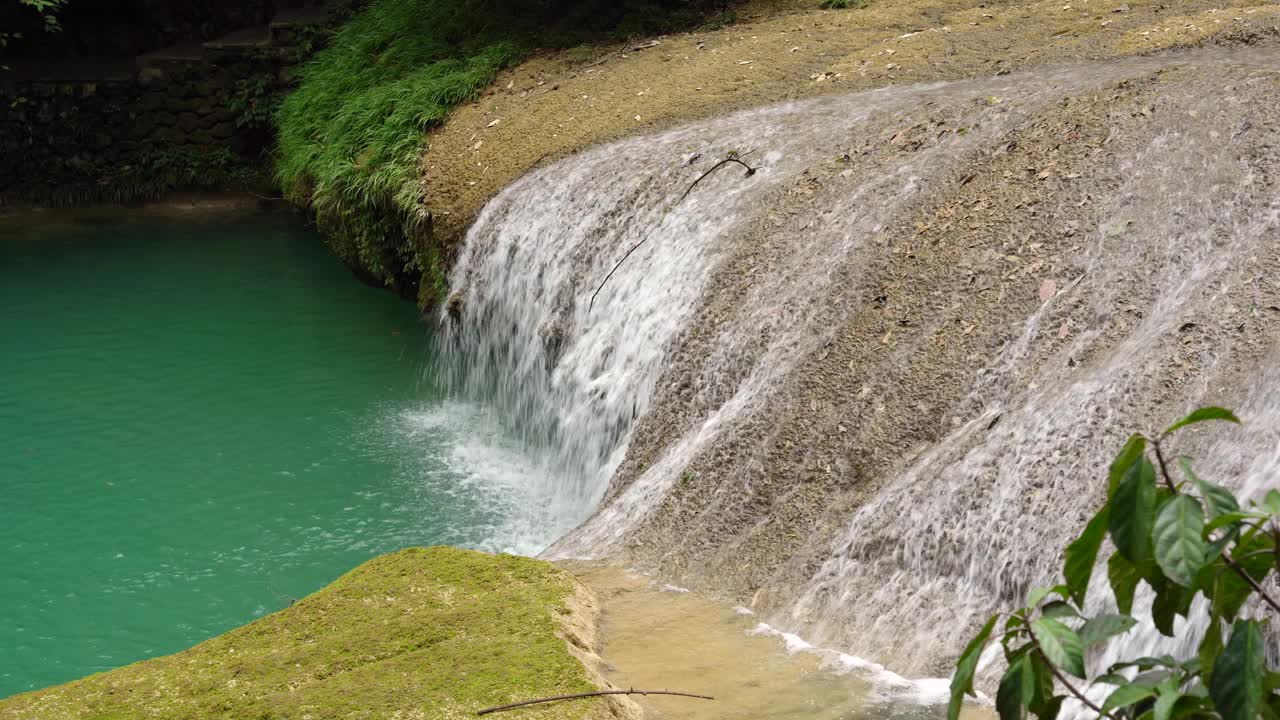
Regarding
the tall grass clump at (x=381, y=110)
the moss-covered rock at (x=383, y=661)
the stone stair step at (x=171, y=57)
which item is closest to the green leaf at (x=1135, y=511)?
the moss-covered rock at (x=383, y=661)

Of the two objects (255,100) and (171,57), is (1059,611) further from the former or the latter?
(171,57)

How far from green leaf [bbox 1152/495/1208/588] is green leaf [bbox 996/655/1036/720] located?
265 mm

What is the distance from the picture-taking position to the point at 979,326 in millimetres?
5367

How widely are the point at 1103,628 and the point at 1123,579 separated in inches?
5.7

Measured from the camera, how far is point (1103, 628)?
1.96 m

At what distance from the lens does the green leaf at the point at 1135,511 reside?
1.87m

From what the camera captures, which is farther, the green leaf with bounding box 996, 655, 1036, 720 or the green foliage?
the green foliage

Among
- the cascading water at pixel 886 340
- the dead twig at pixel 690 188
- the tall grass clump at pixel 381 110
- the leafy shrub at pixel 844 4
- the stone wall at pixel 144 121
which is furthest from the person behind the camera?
→ the stone wall at pixel 144 121

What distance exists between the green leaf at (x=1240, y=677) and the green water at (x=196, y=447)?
5472 millimetres

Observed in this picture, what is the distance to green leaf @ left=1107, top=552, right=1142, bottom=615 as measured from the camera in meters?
2.03

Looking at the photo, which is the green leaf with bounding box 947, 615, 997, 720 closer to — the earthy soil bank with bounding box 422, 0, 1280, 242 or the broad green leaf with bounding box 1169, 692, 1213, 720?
the broad green leaf with bounding box 1169, 692, 1213, 720

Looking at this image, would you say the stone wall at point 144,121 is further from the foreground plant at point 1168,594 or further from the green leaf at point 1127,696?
the green leaf at point 1127,696

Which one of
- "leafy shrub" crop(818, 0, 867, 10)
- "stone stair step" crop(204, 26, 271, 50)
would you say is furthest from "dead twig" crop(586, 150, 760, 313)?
"stone stair step" crop(204, 26, 271, 50)

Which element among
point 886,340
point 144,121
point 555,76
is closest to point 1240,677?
point 886,340
